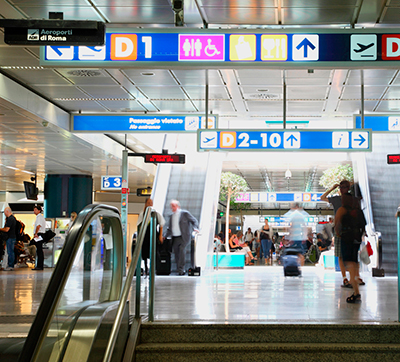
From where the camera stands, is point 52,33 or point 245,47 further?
point 245,47

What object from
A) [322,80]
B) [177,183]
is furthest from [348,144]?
[177,183]

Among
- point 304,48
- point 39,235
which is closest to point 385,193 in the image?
point 39,235

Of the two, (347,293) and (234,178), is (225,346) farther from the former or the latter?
(234,178)

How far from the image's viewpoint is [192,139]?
16453mm

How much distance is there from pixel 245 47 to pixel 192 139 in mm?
11768

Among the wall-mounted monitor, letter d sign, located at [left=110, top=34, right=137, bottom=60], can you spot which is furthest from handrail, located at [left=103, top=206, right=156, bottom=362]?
the wall-mounted monitor

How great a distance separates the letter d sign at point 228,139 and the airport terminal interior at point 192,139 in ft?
0.12

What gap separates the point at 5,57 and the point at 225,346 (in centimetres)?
583

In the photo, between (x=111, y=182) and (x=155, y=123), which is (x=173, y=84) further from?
(x=111, y=182)

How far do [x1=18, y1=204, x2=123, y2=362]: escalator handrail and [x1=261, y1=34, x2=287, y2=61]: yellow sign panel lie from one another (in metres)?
2.23

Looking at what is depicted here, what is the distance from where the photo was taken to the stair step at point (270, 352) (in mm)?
→ 3918

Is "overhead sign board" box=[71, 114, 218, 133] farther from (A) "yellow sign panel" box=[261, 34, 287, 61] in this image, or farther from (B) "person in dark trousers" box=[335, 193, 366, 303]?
(A) "yellow sign panel" box=[261, 34, 287, 61]

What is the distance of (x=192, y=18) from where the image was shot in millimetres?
6664

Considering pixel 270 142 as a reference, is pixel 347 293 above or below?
below
